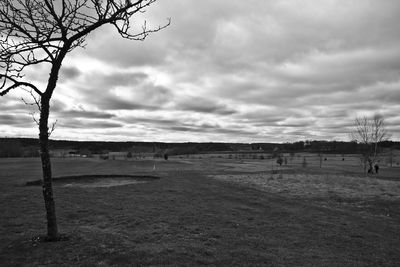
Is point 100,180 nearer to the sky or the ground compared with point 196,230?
nearer to the ground

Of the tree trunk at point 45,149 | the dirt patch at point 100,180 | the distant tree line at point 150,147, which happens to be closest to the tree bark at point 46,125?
the tree trunk at point 45,149

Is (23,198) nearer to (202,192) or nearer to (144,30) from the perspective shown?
(202,192)

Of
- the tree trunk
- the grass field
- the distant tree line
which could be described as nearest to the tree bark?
the tree trunk

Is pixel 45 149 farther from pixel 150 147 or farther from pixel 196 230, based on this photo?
pixel 150 147

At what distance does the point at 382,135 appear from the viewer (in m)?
46.4

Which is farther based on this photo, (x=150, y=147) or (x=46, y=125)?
(x=150, y=147)

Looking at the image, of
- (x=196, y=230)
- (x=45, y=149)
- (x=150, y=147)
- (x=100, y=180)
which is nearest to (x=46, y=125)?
(x=45, y=149)

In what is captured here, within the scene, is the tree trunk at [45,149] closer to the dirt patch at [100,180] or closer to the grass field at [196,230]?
the grass field at [196,230]

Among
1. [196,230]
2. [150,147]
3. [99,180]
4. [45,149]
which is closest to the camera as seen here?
[45,149]

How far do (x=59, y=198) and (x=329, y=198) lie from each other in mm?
15556

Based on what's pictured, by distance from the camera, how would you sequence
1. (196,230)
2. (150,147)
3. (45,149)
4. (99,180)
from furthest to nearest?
(150,147), (99,180), (196,230), (45,149)

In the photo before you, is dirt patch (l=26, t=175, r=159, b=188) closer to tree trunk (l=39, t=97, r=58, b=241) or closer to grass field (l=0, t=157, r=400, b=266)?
grass field (l=0, t=157, r=400, b=266)

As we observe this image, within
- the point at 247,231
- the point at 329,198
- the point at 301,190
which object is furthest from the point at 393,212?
the point at 247,231

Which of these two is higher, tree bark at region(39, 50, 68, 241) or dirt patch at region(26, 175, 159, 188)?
tree bark at region(39, 50, 68, 241)
